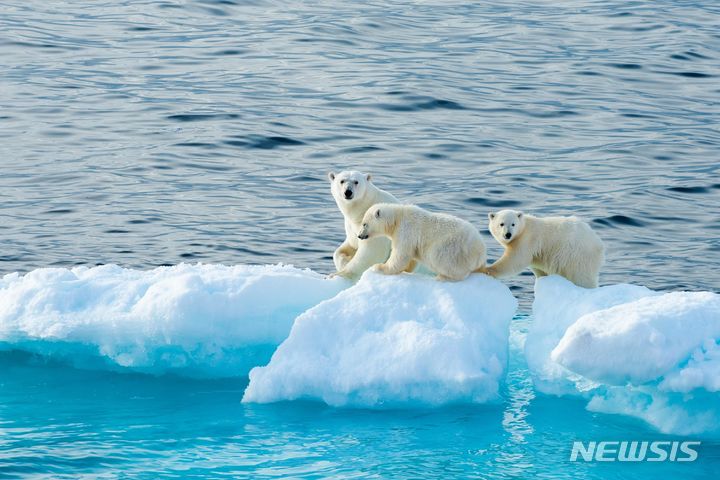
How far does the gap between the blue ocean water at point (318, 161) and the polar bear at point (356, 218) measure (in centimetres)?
113

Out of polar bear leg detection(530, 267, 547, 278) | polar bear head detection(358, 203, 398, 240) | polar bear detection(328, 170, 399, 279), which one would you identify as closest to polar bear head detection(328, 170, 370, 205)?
polar bear detection(328, 170, 399, 279)

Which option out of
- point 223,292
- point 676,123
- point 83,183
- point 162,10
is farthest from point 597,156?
point 162,10

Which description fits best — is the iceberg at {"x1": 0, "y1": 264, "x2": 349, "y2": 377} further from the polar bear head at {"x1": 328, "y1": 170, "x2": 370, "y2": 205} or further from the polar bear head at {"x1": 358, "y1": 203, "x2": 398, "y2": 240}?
the polar bear head at {"x1": 358, "y1": 203, "x2": 398, "y2": 240}

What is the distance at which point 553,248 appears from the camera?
8.75 m

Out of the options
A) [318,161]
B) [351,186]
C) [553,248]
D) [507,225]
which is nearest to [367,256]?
[351,186]

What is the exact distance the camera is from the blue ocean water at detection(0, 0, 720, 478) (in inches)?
323

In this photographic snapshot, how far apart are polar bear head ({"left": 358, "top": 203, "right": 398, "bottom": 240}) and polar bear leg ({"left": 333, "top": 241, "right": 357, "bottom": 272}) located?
0.90m

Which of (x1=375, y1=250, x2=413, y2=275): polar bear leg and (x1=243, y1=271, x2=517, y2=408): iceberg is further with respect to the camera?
(x1=375, y1=250, x2=413, y2=275): polar bear leg

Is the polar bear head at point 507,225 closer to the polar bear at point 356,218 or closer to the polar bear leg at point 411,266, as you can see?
the polar bear leg at point 411,266

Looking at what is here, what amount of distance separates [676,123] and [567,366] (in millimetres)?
13352

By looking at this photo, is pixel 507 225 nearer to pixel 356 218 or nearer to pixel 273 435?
pixel 356 218
